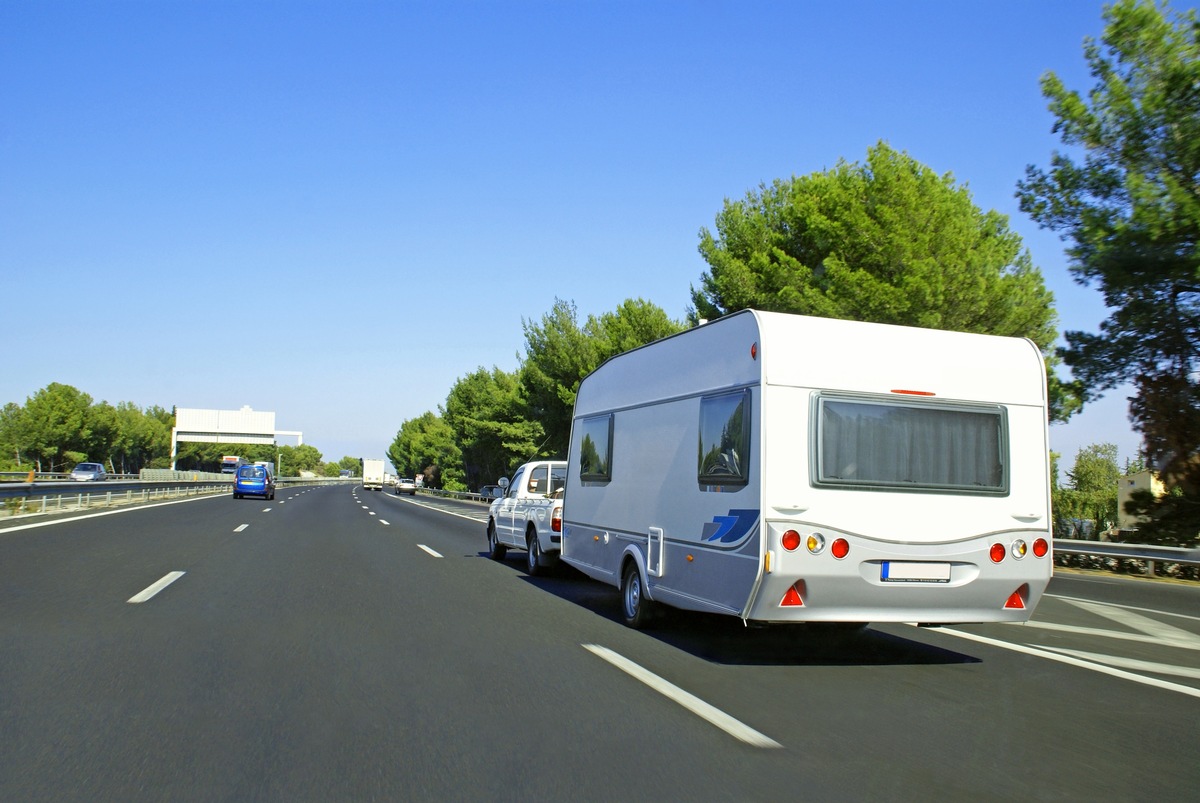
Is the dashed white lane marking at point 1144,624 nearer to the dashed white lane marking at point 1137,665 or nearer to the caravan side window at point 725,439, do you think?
the dashed white lane marking at point 1137,665

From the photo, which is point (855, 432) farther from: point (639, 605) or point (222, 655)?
point (222, 655)

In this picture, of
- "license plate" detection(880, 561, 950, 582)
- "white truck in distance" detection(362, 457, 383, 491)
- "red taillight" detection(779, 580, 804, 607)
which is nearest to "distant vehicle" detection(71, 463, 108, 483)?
"white truck in distance" detection(362, 457, 383, 491)

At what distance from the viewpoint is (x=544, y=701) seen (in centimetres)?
623

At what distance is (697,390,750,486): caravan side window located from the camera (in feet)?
24.8

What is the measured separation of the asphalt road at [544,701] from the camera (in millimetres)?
4633

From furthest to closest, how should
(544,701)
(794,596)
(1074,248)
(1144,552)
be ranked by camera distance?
(1074,248) → (1144,552) → (794,596) → (544,701)

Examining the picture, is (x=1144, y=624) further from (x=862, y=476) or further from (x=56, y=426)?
(x=56, y=426)

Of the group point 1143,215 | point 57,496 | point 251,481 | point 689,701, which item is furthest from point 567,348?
point 689,701

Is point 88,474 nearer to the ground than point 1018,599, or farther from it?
farther from it

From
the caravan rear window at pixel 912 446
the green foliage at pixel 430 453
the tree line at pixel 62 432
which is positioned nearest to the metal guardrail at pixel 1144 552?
the caravan rear window at pixel 912 446

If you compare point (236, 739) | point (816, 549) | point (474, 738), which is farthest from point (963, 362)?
point (236, 739)

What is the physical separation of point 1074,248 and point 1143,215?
2.24 m

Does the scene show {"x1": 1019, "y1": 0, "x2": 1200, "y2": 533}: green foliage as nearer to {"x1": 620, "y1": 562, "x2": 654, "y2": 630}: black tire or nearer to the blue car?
{"x1": 620, "y1": 562, "x2": 654, "y2": 630}: black tire

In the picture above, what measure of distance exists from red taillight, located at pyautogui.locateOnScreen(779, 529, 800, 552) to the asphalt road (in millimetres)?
989
